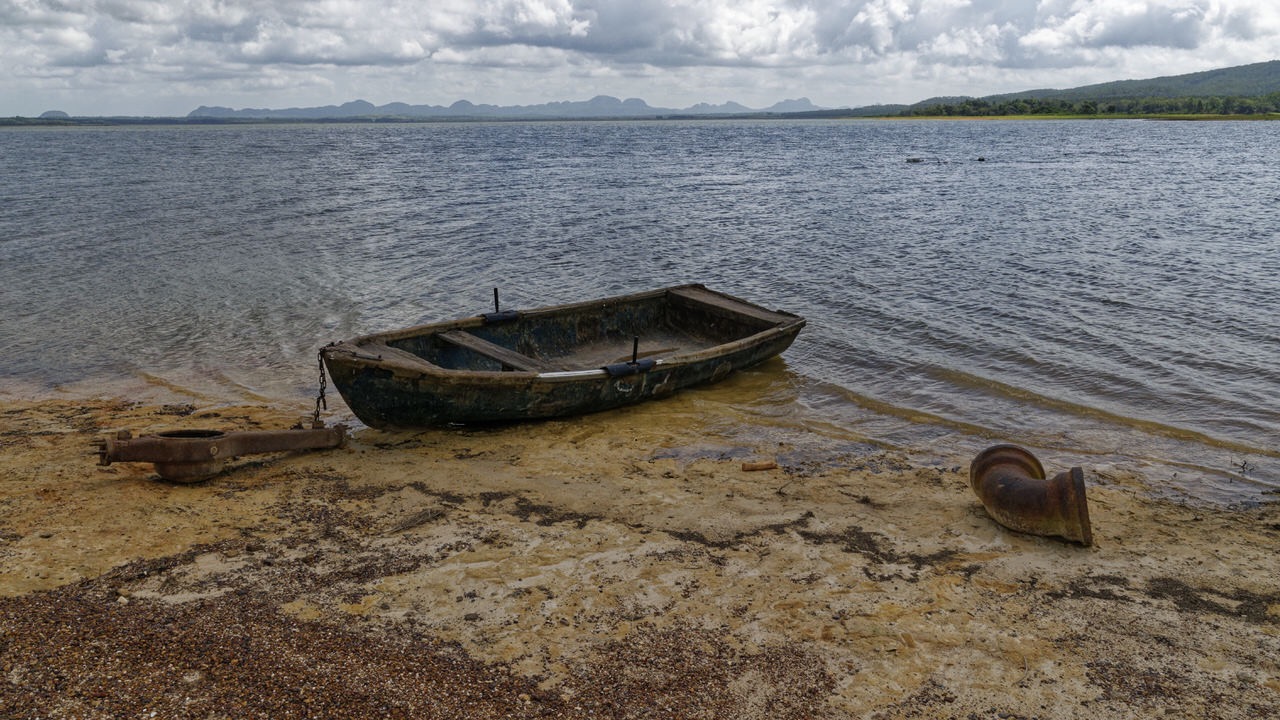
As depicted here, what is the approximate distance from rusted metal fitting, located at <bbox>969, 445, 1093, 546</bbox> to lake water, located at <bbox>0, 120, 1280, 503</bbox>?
93.6 inches

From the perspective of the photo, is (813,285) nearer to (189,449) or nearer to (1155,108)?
(189,449)

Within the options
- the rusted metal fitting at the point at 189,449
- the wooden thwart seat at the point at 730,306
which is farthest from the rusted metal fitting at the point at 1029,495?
the rusted metal fitting at the point at 189,449

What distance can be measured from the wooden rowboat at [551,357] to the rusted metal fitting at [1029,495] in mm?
4883

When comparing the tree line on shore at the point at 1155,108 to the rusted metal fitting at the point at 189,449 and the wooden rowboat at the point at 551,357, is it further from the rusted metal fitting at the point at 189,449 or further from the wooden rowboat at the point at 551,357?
the rusted metal fitting at the point at 189,449

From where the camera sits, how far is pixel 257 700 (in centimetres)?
513

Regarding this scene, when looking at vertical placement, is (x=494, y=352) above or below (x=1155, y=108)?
below

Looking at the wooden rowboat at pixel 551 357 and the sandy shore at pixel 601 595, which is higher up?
the wooden rowboat at pixel 551 357

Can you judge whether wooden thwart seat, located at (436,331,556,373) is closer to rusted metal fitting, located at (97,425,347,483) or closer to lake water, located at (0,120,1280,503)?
lake water, located at (0,120,1280,503)

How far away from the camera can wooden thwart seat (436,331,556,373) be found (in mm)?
11508

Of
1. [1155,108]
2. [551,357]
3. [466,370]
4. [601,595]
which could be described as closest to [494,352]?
[466,370]

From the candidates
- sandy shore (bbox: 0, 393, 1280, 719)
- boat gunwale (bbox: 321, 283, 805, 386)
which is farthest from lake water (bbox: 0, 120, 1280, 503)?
sandy shore (bbox: 0, 393, 1280, 719)

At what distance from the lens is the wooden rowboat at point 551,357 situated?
10227 millimetres

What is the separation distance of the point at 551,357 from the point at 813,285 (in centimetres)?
972

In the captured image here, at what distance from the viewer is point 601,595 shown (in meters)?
6.72
